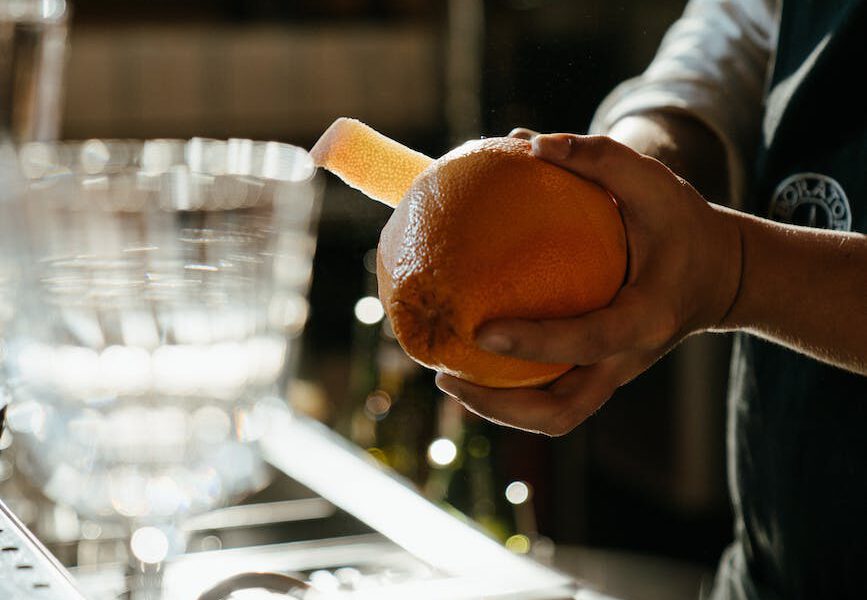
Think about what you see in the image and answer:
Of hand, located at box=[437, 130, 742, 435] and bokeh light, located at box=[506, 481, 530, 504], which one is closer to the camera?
hand, located at box=[437, 130, 742, 435]

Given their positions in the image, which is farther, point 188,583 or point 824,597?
point 824,597

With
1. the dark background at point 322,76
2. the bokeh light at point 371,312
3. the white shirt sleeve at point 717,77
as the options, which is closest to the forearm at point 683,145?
the white shirt sleeve at point 717,77

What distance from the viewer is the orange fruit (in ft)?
1.42

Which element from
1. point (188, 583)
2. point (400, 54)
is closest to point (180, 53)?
point (400, 54)

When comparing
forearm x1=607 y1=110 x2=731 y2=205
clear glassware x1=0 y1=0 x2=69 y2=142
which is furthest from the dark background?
forearm x1=607 y1=110 x2=731 y2=205

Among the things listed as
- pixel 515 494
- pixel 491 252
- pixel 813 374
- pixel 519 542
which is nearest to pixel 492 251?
pixel 491 252

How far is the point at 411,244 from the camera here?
44 cm

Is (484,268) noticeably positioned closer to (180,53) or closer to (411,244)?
(411,244)

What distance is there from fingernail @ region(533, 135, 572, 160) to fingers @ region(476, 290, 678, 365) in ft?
0.22

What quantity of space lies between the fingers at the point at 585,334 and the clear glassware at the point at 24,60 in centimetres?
79

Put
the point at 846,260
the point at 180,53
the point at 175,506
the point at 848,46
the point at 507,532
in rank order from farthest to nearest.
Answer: the point at 180,53 < the point at 507,532 < the point at 848,46 < the point at 175,506 < the point at 846,260

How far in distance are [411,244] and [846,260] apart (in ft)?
0.78

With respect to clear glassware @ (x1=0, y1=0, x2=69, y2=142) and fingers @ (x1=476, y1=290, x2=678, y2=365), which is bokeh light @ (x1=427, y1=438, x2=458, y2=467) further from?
fingers @ (x1=476, y1=290, x2=678, y2=365)

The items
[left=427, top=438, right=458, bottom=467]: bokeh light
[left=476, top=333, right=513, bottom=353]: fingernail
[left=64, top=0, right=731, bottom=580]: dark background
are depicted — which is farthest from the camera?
[left=64, top=0, right=731, bottom=580]: dark background
